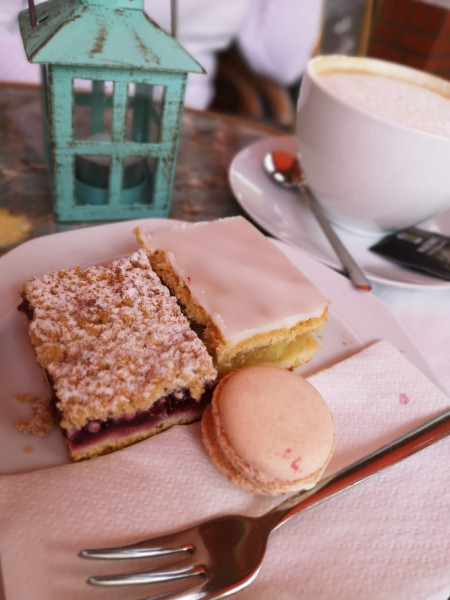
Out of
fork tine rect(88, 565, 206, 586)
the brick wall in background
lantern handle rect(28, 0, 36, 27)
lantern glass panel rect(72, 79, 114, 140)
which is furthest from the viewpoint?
the brick wall in background

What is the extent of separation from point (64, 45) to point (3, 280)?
0.38 metres

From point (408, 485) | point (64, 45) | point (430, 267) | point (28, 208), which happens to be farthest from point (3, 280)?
point (430, 267)

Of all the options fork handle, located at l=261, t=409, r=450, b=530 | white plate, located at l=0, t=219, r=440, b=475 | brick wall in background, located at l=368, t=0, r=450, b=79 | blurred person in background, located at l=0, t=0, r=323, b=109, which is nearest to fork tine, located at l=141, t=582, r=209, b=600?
fork handle, located at l=261, t=409, r=450, b=530

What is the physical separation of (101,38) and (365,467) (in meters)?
0.75

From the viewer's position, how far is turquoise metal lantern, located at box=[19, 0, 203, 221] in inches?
31.3

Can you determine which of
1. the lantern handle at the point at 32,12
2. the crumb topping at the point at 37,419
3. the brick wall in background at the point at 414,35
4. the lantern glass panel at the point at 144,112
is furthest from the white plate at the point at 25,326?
the brick wall in background at the point at 414,35

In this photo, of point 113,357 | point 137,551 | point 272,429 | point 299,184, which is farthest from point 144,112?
point 137,551

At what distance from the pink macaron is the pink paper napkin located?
0.09 ft

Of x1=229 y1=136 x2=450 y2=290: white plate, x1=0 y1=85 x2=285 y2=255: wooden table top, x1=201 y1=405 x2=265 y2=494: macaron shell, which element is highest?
x1=201 y1=405 x2=265 y2=494: macaron shell

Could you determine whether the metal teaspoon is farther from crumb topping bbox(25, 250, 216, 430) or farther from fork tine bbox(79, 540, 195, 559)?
fork tine bbox(79, 540, 195, 559)

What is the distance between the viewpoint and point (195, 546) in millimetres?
545

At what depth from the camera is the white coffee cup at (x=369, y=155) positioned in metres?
0.93

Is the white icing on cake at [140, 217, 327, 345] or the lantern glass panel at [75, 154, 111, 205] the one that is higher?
the white icing on cake at [140, 217, 327, 345]

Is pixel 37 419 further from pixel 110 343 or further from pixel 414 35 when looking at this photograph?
pixel 414 35
